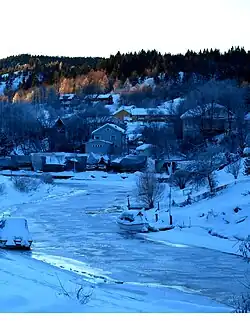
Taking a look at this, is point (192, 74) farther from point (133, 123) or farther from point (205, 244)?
point (205, 244)

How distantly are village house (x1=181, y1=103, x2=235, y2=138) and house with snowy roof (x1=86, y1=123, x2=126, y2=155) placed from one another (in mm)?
5919

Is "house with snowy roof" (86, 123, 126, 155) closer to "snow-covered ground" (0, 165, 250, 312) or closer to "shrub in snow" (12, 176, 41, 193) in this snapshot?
"shrub in snow" (12, 176, 41, 193)

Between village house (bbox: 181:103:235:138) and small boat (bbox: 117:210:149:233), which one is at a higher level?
village house (bbox: 181:103:235:138)

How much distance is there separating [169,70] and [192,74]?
465cm

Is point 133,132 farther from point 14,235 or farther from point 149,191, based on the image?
point 14,235

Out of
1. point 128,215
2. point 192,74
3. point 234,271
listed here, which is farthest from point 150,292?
point 192,74

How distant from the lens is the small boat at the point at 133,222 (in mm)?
17672

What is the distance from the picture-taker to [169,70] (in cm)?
7562

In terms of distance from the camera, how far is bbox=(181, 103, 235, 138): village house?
4834 cm

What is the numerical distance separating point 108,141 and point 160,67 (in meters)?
29.7

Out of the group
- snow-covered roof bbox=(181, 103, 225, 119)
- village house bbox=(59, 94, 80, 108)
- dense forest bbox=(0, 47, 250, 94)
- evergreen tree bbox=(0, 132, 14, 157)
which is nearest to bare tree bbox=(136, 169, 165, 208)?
snow-covered roof bbox=(181, 103, 225, 119)

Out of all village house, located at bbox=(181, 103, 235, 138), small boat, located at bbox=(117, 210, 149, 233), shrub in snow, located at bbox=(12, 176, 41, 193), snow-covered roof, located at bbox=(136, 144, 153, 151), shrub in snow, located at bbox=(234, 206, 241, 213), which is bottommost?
shrub in snow, located at bbox=(12, 176, 41, 193)

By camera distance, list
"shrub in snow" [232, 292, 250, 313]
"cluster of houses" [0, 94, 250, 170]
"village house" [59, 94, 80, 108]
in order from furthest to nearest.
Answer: "village house" [59, 94, 80, 108], "cluster of houses" [0, 94, 250, 170], "shrub in snow" [232, 292, 250, 313]

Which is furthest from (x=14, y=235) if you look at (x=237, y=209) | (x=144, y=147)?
(x=144, y=147)
